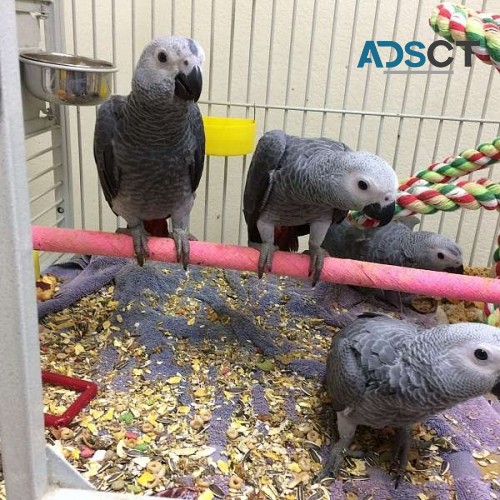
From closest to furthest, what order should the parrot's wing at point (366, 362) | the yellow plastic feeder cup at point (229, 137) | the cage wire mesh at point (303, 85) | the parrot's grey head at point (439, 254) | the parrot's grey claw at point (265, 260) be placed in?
the parrot's wing at point (366, 362)
the parrot's grey claw at point (265, 260)
the yellow plastic feeder cup at point (229, 137)
the parrot's grey head at point (439, 254)
the cage wire mesh at point (303, 85)

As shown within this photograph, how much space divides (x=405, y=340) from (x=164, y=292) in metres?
0.98

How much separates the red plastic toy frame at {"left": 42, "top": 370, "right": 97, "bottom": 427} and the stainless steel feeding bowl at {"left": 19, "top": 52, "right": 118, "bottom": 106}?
2.71 feet

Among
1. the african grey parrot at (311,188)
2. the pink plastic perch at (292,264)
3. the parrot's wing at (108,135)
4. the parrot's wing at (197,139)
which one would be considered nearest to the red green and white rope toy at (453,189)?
the african grey parrot at (311,188)

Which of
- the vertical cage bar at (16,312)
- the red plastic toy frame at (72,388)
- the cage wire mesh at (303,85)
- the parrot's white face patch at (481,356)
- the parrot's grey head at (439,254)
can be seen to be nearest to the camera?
the vertical cage bar at (16,312)

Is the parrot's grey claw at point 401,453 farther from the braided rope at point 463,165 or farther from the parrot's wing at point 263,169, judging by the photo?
the braided rope at point 463,165

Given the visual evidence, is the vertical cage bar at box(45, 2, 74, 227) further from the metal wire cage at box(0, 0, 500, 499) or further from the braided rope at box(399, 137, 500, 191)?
the braided rope at box(399, 137, 500, 191)

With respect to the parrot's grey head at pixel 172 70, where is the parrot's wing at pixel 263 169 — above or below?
below

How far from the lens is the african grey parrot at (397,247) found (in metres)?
1.75

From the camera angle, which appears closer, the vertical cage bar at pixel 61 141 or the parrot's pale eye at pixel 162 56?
the parrot's pale eye at pixel 162 56

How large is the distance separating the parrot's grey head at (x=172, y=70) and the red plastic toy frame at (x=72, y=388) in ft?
2.44

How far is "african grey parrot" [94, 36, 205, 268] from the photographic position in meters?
1.06

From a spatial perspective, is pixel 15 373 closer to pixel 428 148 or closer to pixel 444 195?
pixel 444 195

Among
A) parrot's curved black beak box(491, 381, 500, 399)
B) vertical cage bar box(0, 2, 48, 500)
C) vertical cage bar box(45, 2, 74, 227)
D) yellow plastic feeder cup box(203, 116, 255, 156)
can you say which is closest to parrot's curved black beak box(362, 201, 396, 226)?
parrot's curved black beak box(491, 381, 500, 399)

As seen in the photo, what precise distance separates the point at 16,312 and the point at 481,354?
0.79 metres
